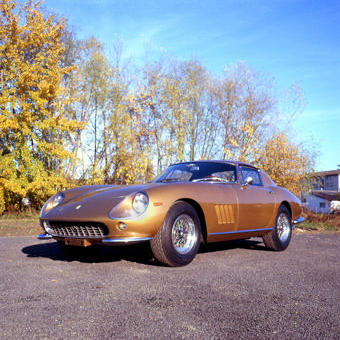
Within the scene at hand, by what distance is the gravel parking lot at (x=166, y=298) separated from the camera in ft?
7.47

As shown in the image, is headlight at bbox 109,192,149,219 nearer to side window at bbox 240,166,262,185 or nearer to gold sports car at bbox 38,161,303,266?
gold sports car at bbox 38,161,303,266

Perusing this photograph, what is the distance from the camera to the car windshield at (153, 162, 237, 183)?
5480 millimetres

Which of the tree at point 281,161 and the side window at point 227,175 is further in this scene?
the tree at point 281,161

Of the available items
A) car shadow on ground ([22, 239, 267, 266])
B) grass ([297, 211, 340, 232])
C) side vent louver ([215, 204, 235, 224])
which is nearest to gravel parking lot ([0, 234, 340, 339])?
car shadow on ground ([22, 239, 267, 266])

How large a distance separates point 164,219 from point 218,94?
22228mm

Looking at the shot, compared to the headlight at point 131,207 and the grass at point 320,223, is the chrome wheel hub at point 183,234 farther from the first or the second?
the grass at point 320,223

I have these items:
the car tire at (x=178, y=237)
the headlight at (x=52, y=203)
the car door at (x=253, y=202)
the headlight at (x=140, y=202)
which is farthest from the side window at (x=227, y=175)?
the headlight at (x=52, y=203)

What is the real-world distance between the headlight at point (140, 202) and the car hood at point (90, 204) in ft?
0.36

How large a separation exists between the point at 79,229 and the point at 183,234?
49.3 inches

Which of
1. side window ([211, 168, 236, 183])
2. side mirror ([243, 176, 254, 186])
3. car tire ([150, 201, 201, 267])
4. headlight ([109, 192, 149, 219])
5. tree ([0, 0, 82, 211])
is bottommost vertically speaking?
car tire ([150, 201, 201, 267])

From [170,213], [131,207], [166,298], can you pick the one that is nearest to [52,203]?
[131,207]

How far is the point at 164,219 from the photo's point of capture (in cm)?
417

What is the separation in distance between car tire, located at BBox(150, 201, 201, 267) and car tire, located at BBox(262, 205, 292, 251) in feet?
6.27

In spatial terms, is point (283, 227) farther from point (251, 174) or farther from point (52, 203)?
point (52, 203)
